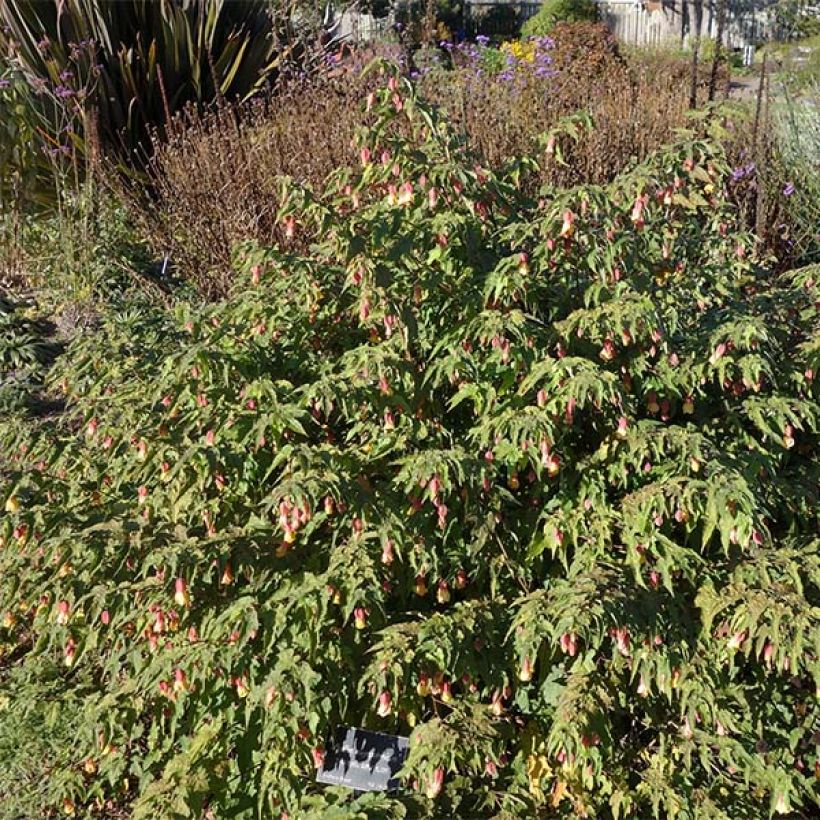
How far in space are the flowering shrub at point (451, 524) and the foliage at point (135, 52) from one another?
3.94 meters

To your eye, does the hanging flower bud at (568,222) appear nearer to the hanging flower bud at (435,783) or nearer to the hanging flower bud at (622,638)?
the hanging flower bud at (622,638)

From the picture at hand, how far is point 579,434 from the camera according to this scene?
243 centimetres

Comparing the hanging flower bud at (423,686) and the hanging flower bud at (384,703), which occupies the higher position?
the hanging flower bud at (384,703)

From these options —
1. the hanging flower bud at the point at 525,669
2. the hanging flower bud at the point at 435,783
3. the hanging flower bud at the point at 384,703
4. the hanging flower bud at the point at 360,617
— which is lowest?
the hanging flower bud at the point at 435,783

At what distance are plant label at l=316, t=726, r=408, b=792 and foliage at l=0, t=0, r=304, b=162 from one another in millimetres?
4733

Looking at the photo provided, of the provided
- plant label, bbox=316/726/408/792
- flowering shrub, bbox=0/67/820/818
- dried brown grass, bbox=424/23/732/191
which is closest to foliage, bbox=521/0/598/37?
dried brown grass, bbox=424/23/732/191

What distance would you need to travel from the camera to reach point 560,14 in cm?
1933

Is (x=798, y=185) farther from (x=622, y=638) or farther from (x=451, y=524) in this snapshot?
(x=622, y=638)

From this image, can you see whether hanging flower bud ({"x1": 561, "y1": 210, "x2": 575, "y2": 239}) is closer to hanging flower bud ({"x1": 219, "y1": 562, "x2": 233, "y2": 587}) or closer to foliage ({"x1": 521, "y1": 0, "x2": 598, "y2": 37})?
hanging flower bud ({"x1": 219, "y1": 562, "x2": 233, "y2": 587})

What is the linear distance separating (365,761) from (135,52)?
17.9 feet

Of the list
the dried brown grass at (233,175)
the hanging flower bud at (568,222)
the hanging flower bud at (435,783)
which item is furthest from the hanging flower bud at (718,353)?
the dried brown grass at (233,175)

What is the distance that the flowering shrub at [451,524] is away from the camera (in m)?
2.10

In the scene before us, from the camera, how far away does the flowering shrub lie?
210 centimetres

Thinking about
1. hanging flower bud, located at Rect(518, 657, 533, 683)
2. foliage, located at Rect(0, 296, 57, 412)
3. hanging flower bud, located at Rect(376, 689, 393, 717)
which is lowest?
foliage, located at Rect(0, 296, 57, 412)
